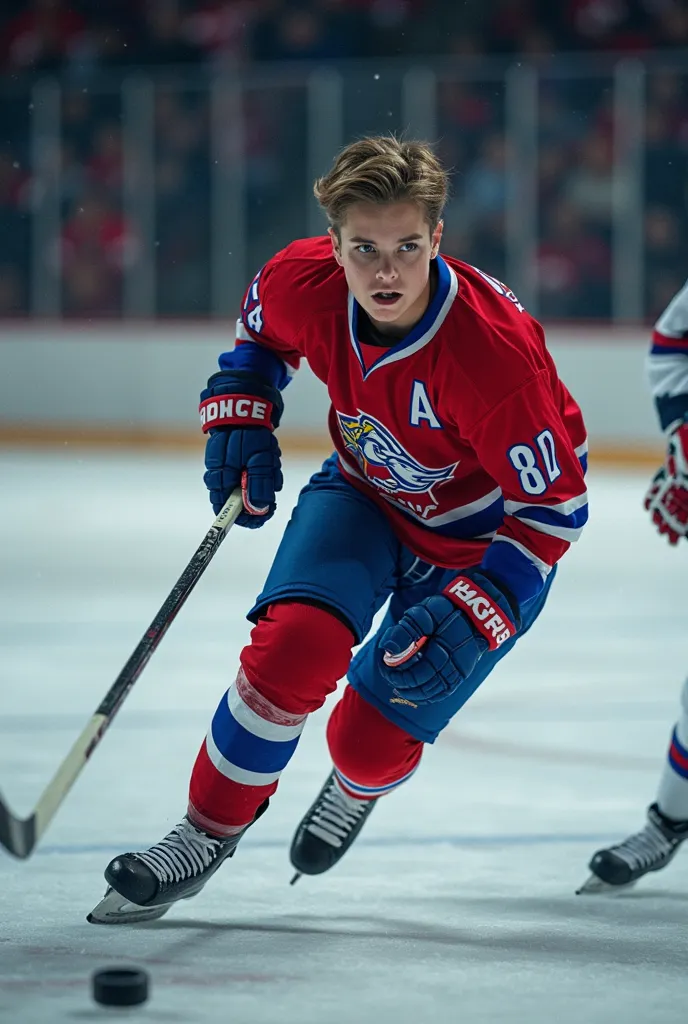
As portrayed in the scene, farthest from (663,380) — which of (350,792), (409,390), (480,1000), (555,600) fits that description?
(555,600)

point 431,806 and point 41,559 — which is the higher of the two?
point 431,806

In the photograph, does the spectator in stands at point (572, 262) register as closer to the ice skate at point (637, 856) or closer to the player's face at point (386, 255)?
the ice skate at point (637, 856)

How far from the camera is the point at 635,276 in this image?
8.10 m

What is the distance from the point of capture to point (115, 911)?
2160mm

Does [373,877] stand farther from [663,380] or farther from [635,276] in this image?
[635,276]

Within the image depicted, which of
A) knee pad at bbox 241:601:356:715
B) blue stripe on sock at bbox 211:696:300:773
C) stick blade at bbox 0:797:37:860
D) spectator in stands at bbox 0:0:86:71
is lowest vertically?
spectator in stands at bbox 0:0:86:71

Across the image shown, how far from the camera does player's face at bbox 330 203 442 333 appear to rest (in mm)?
2102

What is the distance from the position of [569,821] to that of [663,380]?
0.74 meters

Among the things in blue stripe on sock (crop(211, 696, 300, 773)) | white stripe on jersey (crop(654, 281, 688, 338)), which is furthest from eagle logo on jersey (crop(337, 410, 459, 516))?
white stripe on jersey (crop(654, 281, 688, 338))

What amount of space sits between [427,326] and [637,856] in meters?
0.86

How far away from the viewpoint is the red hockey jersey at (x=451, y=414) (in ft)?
6.91

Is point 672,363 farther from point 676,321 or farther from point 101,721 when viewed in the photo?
point 101,721

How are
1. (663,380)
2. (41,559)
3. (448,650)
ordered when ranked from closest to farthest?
(448,650), (663,380), (41,559)

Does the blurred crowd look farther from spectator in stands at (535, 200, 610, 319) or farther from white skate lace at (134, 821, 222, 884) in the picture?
white skate lace at (134, 821, 222, 884)
